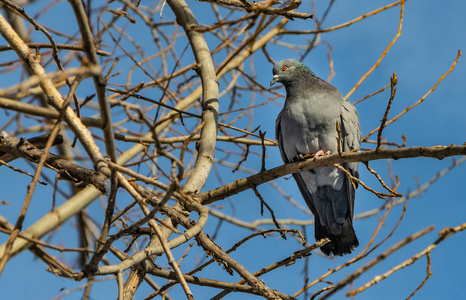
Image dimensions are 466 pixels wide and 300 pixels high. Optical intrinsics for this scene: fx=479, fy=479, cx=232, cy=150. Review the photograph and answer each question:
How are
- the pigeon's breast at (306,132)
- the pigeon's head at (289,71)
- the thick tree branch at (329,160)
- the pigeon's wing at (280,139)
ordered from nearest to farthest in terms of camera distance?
Result: 1. the thick tree branch at (329,160)
2. the pigeon's breast at (306,132)
3. the pigeon's wing at (280,139)
4. the pigeon's head at (289,71)

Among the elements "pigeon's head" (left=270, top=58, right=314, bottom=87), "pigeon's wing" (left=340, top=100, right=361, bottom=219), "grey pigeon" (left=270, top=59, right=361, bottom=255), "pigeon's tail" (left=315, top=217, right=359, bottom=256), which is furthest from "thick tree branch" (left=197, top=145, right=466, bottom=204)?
"pigeon's head" (left=270, top=58, right=314, bottom=87)

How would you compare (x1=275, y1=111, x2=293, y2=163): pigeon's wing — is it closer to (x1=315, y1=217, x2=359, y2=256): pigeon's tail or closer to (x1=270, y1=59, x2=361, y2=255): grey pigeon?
(x1=270, y1=59, x2=361, y2=255): grey pigeon

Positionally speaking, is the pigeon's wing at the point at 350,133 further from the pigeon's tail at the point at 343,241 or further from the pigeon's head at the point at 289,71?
the pigeon's head at the point at 289,71

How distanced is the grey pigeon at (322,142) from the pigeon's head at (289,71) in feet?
0.04

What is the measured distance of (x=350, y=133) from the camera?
15.7ft

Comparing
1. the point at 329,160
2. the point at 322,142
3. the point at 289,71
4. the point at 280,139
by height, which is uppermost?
the point at 289,71

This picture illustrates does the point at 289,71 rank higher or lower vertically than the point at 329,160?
higher

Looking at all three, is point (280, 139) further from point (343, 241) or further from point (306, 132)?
point (343, 241)

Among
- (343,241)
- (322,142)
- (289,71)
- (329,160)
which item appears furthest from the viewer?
(289,71)

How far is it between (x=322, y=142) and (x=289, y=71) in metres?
1.05

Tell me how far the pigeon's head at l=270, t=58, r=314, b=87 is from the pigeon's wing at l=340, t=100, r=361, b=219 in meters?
0.69

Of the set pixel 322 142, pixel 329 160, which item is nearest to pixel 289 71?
pixel 322 142

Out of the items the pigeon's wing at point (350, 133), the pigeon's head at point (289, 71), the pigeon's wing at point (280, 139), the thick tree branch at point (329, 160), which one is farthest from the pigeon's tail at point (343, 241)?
the pigeon's head at point (289, 71)

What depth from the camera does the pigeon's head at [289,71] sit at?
211 inches
